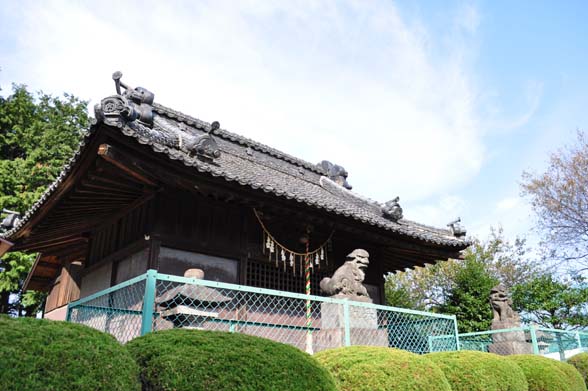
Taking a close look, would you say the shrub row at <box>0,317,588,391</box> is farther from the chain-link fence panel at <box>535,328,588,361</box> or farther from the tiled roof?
the chain-link fence panel at <box>535,328,588,361</box>

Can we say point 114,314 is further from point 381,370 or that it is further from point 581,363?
point 581,363

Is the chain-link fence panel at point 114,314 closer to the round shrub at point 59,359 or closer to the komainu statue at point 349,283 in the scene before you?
the round shrub at point 59,359

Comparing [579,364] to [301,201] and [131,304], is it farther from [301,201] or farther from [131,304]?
[131,304]

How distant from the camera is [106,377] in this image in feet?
7.91

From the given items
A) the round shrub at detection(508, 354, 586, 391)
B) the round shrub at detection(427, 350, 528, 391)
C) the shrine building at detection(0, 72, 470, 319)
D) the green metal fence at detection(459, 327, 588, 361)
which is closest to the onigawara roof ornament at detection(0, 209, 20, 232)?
the shrine building at detection(0, 72, 470, 319)

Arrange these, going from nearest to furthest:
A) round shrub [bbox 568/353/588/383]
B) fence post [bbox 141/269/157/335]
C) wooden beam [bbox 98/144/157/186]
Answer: fence post [bbox 141/269/157/335] → wooden beam [bbox 98/144/157/186] → round shrub [bbox 568/353/588/383]

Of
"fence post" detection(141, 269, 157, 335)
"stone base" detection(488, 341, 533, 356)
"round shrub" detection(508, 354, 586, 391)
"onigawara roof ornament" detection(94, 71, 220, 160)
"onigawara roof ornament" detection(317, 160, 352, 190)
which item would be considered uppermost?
"onigawara roof ornament" detection(317, 160, 352, 190)

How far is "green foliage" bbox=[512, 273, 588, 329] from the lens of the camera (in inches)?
682

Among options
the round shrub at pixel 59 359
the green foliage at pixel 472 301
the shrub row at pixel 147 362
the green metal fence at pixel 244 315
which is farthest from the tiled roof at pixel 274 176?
the green foliage at pixel 472 301

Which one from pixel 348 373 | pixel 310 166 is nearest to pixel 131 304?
pixel 348 373

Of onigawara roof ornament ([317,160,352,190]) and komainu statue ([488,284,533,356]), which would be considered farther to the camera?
onigawara roof ornament ([317,160,352,190])

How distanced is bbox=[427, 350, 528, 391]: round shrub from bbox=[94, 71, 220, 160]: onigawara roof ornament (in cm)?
453

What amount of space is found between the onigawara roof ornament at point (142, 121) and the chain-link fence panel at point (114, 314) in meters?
2.06

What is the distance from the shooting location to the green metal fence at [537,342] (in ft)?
29.3
